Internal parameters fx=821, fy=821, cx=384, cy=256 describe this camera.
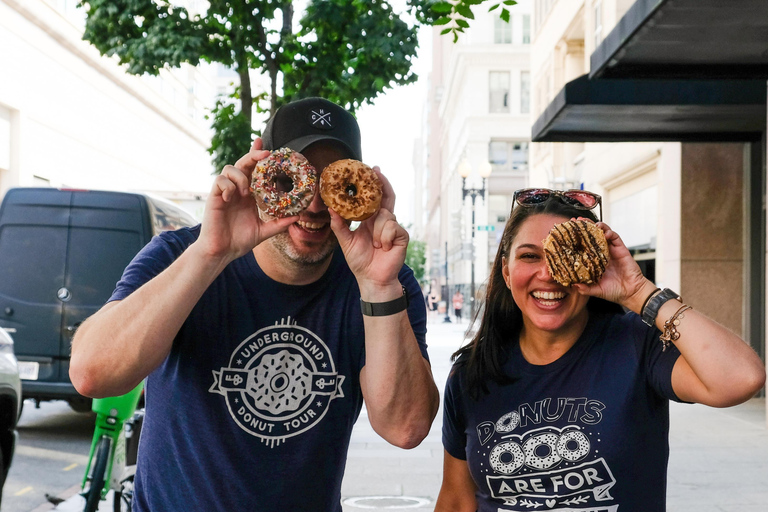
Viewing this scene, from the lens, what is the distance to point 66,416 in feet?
38.6

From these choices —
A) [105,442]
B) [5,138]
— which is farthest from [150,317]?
[5,138]

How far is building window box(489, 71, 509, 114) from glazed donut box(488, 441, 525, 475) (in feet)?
201

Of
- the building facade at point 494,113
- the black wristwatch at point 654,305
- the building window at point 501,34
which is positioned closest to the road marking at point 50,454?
the black wristwatch at point 654,305

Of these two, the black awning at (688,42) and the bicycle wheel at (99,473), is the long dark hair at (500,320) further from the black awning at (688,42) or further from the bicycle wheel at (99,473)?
the black awning at (688,42)

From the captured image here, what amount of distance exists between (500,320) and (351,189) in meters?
0.80

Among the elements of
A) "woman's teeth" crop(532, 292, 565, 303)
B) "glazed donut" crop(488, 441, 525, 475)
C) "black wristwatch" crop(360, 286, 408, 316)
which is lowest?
"glazed donut" crop(488, 441, 525, 475)

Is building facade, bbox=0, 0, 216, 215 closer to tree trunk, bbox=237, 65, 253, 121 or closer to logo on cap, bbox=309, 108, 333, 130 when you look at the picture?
tree trunk, bbox=237, 65, 253, 121

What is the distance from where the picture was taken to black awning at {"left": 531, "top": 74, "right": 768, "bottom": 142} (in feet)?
40.7

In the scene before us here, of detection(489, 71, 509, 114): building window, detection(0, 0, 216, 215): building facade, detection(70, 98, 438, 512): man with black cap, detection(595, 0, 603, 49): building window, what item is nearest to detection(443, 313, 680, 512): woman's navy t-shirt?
detection(70, 98, 438, 512): man with black cap

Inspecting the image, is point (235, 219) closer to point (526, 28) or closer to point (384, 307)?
point (384, 307)

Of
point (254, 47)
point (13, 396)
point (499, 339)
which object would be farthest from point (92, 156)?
point (499, 339)

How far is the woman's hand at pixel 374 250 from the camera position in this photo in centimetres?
247

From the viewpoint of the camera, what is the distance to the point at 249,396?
2.46 meters

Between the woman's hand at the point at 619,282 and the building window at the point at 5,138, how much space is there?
31781 millimetres
